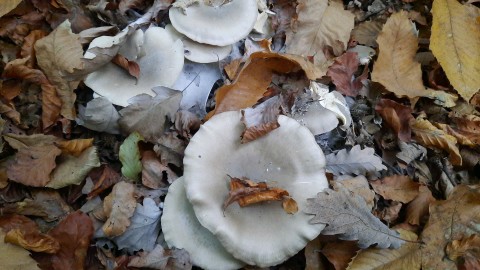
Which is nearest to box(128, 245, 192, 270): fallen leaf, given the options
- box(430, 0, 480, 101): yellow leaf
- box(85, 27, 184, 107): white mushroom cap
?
box(85, 27, 184, 107): white mushroom cap

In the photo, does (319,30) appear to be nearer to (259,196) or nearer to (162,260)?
(259,196)

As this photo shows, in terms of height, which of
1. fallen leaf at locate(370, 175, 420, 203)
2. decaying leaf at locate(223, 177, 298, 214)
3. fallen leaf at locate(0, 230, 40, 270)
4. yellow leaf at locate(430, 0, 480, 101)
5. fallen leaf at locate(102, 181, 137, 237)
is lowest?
fallen leaf at locate(370, 175, 420, 203)

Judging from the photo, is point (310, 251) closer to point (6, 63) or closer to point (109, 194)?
point (109, 194)

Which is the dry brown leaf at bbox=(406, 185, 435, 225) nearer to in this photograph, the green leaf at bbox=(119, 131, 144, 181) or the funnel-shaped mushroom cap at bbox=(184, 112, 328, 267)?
the funnel-shaped mushroom cap at bbox=(184, 112, 328, 267)

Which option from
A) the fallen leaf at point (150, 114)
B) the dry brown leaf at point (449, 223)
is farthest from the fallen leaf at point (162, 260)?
the dry brown leaf at point (449, 223)

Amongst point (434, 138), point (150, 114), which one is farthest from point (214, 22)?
point (434, 138)
